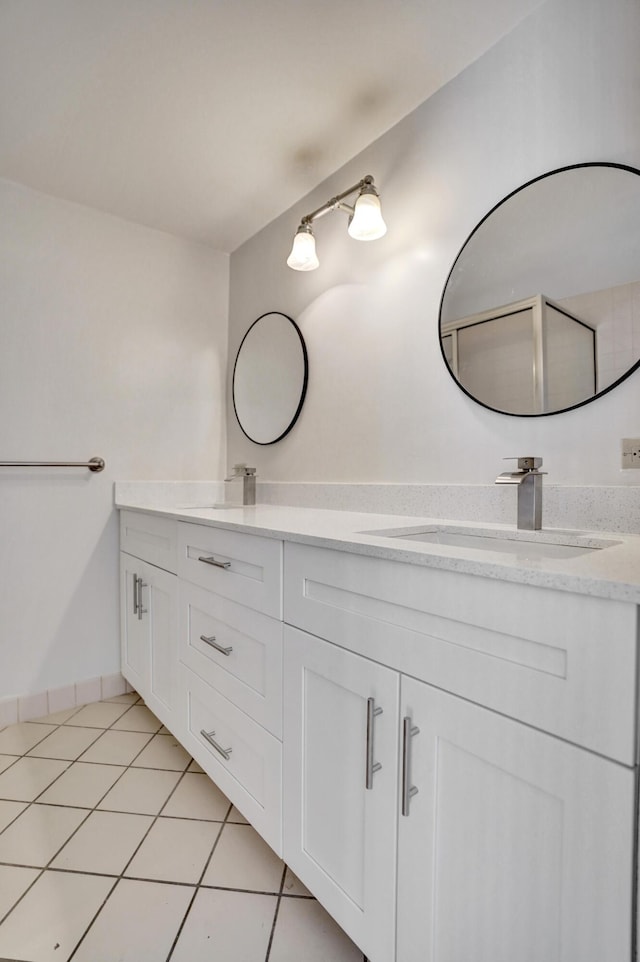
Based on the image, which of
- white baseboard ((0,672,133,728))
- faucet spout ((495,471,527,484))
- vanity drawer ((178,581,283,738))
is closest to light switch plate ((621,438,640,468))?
faucet spout ((495,471,527,484))

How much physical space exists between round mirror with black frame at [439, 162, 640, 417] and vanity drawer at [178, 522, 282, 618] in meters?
0.72

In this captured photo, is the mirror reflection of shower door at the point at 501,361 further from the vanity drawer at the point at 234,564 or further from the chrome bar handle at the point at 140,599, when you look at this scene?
the chrome bar handle at the point at 140,599

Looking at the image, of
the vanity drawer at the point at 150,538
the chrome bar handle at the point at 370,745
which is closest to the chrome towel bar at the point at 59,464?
the vanity drawer at the point at 150,538

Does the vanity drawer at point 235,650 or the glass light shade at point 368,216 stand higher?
the glass light shade at point 368,216

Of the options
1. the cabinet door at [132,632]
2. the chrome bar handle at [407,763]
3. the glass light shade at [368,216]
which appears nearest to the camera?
the chrome bar handle at [407,763]

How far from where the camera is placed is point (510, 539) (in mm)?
1117

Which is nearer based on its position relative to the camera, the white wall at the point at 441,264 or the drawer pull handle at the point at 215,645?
the white wall at the point at 441,264

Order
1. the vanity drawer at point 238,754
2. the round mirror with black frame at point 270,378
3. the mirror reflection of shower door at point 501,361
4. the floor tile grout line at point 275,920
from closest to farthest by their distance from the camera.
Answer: the floor tile grout line at point 275,920
the vanity drawer at point 238,754
the mirror reflection of shower door at point 501,361
the round mirror with black frame at point 270,378

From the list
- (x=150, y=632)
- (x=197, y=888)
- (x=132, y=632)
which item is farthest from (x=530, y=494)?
(x=132, y=632)

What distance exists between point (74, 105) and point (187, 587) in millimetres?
→ 1554

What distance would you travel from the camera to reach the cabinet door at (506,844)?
55 cm

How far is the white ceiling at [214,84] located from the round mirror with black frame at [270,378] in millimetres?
545

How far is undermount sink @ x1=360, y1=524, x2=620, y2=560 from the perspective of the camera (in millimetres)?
1004

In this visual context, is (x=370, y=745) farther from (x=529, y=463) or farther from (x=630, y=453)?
(x=630, y=453)
